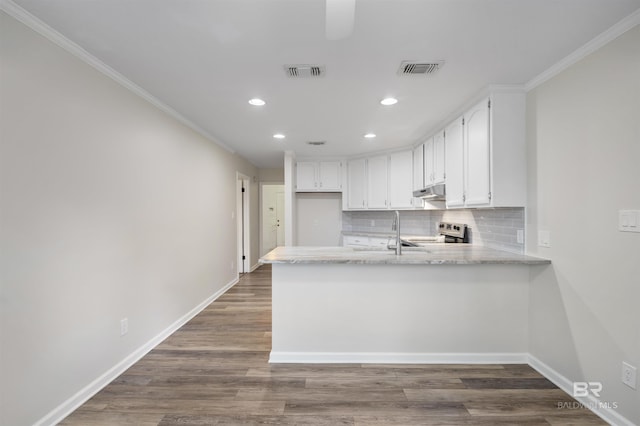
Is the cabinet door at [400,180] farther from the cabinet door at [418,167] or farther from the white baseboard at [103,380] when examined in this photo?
the white baseboard at [103,380]

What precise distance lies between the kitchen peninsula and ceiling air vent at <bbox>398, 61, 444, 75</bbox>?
56.3 inches

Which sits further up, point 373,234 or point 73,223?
point 73,223

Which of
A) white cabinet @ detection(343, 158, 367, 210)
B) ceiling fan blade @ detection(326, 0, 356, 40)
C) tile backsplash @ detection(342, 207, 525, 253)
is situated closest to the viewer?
ceiling fan blade @ detection(326, 0, 356, 40)

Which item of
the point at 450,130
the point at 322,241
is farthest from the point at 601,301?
the point at 322,241

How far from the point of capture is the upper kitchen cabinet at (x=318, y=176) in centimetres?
569

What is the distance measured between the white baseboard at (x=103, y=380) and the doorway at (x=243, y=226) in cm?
268

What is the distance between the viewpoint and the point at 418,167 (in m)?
4.56

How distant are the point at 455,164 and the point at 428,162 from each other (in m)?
0.90

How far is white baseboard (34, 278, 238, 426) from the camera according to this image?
1.79m

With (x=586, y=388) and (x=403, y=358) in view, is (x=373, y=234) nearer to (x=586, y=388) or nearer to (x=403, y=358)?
(x=403, y=358)

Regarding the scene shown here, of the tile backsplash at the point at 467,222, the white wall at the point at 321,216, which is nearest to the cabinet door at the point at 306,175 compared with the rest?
the white wall at the point at 321,216

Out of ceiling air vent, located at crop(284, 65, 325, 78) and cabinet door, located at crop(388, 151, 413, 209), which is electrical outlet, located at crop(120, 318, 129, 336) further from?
cabinet door, located at crop(388, 151, 413, 209)

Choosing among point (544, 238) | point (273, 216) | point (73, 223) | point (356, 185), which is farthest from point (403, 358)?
point (273, 216)

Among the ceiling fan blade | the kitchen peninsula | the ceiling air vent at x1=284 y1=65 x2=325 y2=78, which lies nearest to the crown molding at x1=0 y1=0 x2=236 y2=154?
the ceiling air vent at x1=284 y1=65 x2=325 y2=78
